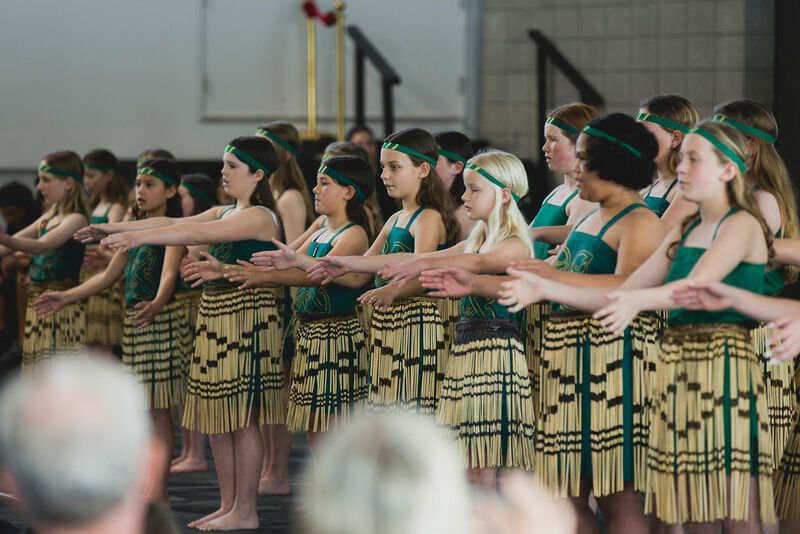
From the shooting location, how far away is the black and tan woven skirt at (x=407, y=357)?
4.04m

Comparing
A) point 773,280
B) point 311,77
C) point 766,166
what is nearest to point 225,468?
point 773,280

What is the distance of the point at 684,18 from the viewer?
8.30m

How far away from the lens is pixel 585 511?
3.38 metres

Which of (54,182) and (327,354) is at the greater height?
(54,182)

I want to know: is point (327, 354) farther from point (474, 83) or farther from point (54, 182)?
point (474, 83)

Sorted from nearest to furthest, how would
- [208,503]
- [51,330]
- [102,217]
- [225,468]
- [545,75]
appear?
[225,468] → [208,503] → [51,330] → [102,217] → [545,75]

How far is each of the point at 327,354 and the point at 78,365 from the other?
9.74 feet

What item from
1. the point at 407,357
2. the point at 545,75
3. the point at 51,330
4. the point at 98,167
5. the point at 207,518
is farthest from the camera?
the point at 545,75

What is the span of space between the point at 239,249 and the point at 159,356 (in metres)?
0.75

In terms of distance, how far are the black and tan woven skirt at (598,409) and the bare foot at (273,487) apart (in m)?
2.14

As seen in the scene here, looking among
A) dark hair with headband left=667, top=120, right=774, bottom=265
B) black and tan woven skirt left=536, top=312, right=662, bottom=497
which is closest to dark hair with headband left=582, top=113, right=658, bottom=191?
dark hair with headband left=667, top=120, right=774, bottom=265

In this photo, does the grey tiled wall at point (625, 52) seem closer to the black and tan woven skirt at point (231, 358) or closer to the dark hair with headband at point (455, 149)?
the dark hair with headband at point (455, 149)

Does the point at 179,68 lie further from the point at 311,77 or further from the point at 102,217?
the point at 102,217

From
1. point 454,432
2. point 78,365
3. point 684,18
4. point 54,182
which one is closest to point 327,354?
point 454,432
